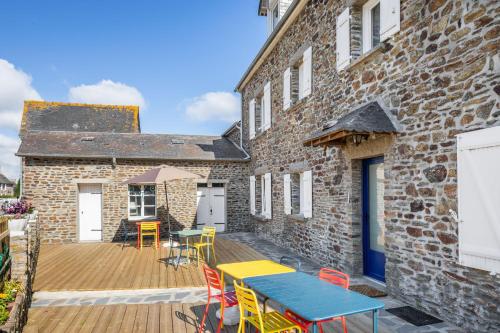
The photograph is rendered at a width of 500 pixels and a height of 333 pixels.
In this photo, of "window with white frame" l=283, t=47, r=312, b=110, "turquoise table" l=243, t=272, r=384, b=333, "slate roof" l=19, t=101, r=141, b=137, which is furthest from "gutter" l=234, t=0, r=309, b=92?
"slate roof" l=19, t=101, r=141, b=137

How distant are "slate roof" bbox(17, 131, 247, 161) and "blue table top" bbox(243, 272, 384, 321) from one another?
9147 mm

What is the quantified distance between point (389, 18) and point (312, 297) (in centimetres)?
413

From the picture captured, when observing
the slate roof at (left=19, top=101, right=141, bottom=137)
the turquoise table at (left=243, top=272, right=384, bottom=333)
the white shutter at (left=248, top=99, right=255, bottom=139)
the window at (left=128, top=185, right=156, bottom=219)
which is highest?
the slate roof at (left=19, top=101, right=141, bottom=137)

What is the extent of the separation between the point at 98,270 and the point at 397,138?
6.28m

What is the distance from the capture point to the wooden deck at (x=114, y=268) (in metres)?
6.24

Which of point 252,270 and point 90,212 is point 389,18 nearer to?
point 252,270

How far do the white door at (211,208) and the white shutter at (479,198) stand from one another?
377 inches

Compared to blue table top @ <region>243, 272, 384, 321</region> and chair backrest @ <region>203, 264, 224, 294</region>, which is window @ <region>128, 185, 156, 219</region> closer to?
chair backrest @ <region>203, 264, 224, 294</region>

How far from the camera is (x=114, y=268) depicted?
7.50 meters

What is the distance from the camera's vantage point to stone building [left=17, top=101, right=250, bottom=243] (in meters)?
11.2

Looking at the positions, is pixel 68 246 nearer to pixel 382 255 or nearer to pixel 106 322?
pixel 106 322

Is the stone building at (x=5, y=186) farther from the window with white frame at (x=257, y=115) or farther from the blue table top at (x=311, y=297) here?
the blue table top at (x=311, y=297)

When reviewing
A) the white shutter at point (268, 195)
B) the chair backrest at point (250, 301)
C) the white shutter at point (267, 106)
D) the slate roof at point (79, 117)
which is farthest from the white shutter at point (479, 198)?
the slate roof at point (79, 117)

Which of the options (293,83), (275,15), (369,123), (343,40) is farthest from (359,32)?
(275,15)
